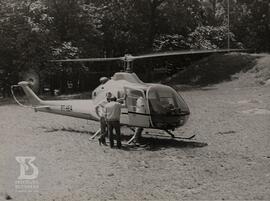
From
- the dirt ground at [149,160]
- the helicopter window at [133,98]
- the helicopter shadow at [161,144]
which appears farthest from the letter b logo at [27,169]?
the helicopter window at [133,98]

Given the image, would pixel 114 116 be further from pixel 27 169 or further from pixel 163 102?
pixel 27 169

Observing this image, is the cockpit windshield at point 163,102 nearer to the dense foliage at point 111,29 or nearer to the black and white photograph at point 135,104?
the black and white photograph at point 135,104

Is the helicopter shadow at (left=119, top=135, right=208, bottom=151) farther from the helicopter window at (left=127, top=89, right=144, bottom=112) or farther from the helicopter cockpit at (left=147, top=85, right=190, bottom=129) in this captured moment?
the helicopter window at (left=127, top=89, right=144, bottom=112)

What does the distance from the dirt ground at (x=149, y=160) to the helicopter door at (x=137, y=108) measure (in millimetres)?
799

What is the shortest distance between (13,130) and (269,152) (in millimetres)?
9774

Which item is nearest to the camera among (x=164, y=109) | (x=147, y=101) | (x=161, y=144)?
(x=164, y=109)

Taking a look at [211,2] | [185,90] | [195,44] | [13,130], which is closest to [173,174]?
[13,130]

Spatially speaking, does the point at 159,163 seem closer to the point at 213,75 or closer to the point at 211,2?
the point at 213,75

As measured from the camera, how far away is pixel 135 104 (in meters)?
15.7

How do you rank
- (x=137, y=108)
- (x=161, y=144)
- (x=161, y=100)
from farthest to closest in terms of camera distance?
(x=161, y=144), (x=161, y=100), (x=137, y=108)

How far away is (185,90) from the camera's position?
112 ft

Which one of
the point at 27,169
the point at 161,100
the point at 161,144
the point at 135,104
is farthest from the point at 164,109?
the point at 27,169

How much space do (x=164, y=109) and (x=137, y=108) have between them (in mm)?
847

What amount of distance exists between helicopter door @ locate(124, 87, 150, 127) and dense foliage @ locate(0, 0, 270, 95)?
19567mm
